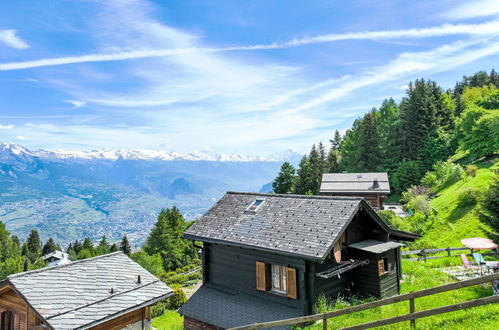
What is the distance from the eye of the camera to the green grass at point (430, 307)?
7992mm

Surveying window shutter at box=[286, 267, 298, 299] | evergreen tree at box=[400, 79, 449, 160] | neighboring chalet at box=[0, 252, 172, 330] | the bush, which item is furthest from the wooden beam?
evergreen tree at box=[400, 79, 449, 160]

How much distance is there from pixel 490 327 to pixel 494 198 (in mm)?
13500

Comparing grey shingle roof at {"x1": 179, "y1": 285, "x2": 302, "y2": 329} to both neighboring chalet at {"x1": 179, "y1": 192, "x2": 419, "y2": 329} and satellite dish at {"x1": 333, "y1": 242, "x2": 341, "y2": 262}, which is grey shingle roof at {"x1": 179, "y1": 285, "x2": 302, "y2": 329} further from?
satellite dish at {"x1": 333, "y1": 242, "x2": 341, "y2": 262}

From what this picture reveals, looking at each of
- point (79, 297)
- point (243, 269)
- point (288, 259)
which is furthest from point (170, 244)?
point (288, 259)

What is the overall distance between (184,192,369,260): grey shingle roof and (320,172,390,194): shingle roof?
3663cm

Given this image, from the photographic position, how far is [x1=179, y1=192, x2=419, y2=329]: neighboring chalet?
14703mm

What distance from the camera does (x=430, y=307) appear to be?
12.8 metres

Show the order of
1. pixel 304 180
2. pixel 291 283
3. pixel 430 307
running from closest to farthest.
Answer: pixel 430 307, pixel 291 283, pixel 304 180

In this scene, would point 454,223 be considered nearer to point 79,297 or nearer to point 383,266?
point 383,266

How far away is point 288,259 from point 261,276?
Result: 5.95 feet

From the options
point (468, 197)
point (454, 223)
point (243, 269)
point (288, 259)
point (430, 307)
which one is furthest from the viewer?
point (468, 197)

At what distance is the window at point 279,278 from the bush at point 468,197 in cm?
2422

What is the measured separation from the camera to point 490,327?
7.37 m

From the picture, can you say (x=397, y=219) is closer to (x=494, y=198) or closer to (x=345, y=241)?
(x=494, y=198)
